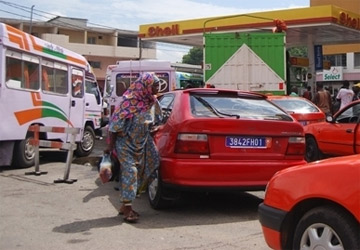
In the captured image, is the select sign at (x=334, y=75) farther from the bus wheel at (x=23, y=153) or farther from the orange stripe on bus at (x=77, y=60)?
the bus wheel at (x=23, y=153)

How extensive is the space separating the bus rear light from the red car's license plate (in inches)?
11.7

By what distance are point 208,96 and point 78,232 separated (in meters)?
2.35

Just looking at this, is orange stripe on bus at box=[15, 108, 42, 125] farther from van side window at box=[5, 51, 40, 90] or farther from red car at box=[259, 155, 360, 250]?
red car at box=[259, 155, 360, 250]

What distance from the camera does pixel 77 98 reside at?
1211cm

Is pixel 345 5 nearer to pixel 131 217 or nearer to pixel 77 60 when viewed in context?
pixel 77 60

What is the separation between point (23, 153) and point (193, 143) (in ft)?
17.3

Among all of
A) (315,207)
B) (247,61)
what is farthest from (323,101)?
(315,207)

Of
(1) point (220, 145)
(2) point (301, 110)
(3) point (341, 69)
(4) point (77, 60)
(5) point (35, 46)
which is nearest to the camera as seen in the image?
(1) point (220, 145)

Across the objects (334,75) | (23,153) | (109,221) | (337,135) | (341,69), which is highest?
(341,69)

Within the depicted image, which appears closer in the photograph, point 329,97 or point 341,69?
point 329,97

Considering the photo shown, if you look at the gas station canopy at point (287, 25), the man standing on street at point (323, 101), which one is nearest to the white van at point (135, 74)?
the gas station canopy at point (287, 25)

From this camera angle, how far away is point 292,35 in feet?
77.0

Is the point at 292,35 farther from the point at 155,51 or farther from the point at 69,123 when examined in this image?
the point at 155,51

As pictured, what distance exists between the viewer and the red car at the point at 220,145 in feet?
18.3
